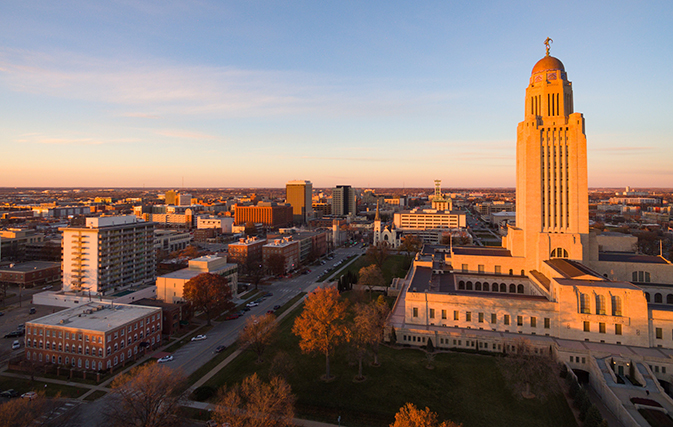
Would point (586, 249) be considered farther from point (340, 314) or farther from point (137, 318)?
point (137, 318)

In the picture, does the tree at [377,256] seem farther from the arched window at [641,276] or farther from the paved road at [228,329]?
the arched window at [641,276]

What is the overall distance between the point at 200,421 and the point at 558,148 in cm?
7959

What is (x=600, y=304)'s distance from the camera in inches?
2148

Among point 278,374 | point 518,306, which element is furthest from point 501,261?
point 278,374

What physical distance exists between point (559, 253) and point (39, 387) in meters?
89.6

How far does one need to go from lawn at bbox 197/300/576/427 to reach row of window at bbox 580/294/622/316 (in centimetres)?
1644

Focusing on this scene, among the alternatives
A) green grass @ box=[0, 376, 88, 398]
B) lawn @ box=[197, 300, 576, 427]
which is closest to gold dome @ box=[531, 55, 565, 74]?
lawn @ box=[197, 300, 576, 427]

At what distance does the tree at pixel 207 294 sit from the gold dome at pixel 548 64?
81585 millimetres

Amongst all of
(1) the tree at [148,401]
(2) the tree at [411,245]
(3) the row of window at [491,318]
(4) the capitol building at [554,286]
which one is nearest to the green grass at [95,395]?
(1) the tree at [148,401]

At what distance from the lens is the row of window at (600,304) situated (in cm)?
5391

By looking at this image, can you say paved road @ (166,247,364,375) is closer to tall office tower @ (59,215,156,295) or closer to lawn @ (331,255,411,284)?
lawn @ (331,255,411,284)

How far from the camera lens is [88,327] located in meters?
54.9

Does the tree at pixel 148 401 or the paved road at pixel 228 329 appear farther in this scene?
the paved road at pixel 228 329

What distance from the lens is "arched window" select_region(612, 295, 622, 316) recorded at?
177 ft
